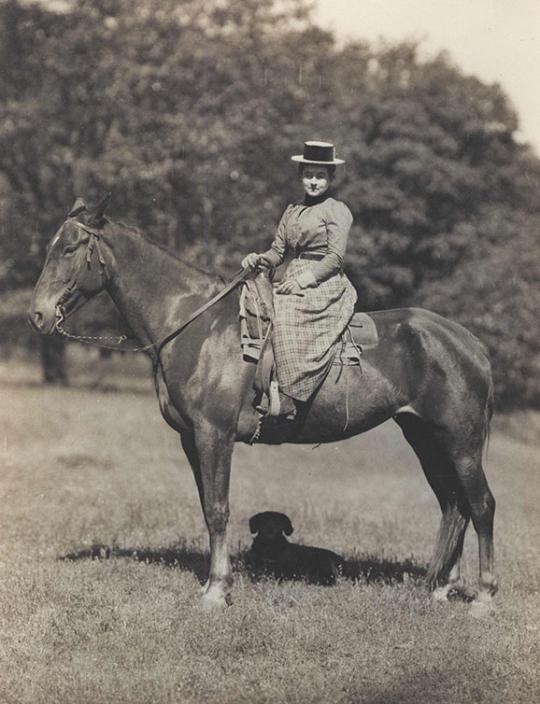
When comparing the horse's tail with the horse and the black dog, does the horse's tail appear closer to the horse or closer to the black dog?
the horse

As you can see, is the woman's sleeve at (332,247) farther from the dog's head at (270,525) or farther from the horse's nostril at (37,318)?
the dog's head at (270,525)

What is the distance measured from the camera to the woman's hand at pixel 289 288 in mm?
7320

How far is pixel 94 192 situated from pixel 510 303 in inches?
605

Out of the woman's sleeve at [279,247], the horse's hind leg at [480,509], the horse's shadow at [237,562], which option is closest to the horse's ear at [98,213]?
the woman's sleeve at [279,247]

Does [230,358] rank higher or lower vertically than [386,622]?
higher

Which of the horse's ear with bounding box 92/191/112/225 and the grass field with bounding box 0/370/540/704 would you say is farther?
the horse's ear with bounding box 92/191/112/225

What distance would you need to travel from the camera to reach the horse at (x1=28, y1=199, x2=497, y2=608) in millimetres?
7250

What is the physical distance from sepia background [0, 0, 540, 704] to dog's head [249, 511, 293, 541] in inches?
23.8

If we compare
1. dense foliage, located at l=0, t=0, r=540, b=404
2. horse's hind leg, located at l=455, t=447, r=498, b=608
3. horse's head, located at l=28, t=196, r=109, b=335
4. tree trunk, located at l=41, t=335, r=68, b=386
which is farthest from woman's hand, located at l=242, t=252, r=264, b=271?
tree trunk, located at l=41, t=335, r=68, b=386

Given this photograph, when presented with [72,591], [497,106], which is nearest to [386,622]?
[72,591]

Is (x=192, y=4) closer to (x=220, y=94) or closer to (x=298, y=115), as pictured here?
(x=220, y=94)

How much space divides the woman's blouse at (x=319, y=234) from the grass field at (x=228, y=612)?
2762 mm

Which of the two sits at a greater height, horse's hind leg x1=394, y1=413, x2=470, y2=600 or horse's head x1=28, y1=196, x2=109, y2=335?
horse's head x1=28, y1=196, x2=109, y2=335

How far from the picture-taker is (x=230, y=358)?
731 centimetres
